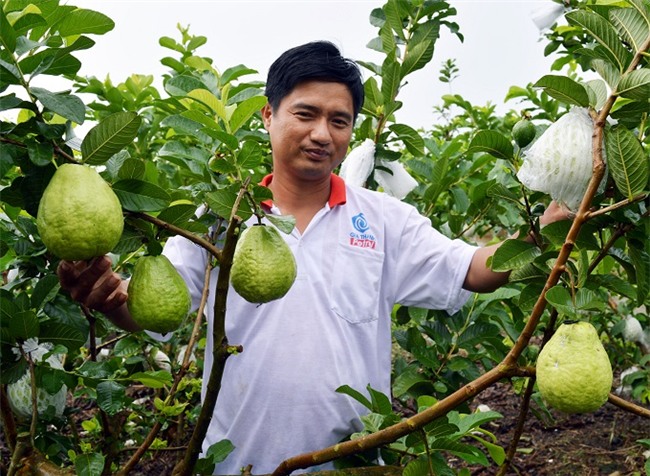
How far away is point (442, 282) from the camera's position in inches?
67.6

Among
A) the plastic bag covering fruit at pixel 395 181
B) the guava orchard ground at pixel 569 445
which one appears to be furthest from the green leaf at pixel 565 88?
the guava orchard ground at pixel 569 445

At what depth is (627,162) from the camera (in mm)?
970

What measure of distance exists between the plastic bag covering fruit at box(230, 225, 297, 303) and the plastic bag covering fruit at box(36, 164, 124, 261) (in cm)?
17

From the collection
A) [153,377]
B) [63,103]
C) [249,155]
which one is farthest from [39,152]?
[153,377]

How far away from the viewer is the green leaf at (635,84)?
3.06 ft

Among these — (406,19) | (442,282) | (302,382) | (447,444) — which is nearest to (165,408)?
(302,382)

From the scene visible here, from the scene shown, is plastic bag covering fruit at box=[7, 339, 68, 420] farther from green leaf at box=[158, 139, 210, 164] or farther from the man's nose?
the man's nose

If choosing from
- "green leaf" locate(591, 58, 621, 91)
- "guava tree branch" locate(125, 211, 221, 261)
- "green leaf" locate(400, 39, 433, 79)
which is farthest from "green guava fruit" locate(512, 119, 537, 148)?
"guava tree branch" locate(125, 211, 221, 261)

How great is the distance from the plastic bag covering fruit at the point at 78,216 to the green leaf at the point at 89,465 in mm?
462

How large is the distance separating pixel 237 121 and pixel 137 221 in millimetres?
218

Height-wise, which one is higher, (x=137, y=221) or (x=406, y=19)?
(x=406, y=19)

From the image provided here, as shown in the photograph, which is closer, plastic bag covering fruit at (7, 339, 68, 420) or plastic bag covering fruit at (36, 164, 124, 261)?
plastic bag covering fruit at (36, 164, 124, 261)

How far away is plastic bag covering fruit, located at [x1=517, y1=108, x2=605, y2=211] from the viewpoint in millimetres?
1043

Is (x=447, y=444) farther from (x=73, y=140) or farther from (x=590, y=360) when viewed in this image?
(x=73, y=140)
